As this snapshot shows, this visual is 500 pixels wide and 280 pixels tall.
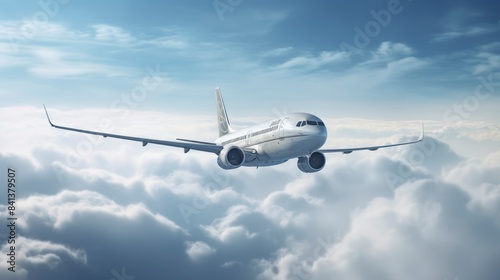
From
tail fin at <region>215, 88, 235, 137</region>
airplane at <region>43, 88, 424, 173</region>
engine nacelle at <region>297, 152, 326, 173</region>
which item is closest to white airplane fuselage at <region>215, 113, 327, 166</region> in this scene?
airplane at <region>43, 88, 424, 173</region>

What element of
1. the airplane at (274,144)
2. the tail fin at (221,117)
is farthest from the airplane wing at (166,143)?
the tail fin at (221,117)

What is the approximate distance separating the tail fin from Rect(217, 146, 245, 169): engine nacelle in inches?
1074

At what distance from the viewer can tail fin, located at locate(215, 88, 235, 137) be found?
99562 mm

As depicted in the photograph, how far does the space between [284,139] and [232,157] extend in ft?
25.1

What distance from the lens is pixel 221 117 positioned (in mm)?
102625

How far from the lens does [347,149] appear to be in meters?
78.2

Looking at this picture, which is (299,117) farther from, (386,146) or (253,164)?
(386,146)

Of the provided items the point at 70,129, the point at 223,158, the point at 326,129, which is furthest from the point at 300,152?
the point at 70,129

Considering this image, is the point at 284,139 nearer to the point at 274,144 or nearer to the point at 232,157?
the point at 274,144

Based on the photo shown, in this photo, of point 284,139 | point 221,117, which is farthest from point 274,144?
point 221,117

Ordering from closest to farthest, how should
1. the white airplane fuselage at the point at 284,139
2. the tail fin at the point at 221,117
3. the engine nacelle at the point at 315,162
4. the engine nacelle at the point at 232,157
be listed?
the white airplane fuselage at the point at 284,139 < the engine nacelle at the point at 232,157 < the engine nacelle at the point at 315,162 < the tail fin at the point at 221,117

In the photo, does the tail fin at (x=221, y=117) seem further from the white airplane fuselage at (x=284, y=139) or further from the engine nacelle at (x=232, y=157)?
the engine nacelle at (x=232, y=157)

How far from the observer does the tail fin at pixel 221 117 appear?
3920 inches

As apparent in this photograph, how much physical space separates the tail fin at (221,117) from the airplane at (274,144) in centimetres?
2116
